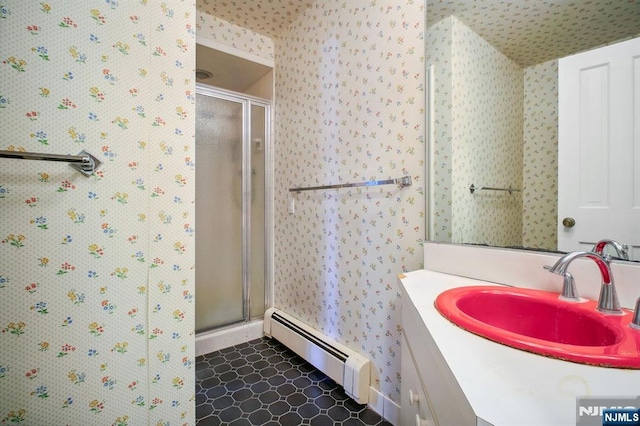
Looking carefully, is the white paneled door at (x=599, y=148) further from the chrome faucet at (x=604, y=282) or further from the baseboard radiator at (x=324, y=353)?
the baseboard radiator at (x=324, y=353)

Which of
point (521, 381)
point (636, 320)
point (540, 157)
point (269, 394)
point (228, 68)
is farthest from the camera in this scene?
point (228, 68)

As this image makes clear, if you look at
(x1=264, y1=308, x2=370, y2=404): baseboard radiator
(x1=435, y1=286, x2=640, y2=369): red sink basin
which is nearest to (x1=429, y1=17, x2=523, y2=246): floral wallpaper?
(x1=435, y1=286, x2=640, y2=369): red sink basin

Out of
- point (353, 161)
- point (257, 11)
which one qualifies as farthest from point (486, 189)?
point (257, 11)

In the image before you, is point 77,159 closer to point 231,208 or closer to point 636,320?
point 231,208

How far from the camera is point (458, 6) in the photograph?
42.6 inches

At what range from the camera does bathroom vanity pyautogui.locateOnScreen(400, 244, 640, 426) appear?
37cm

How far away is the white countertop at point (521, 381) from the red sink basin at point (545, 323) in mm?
17

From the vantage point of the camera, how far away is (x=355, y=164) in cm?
149

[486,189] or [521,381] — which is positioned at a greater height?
[486,189]

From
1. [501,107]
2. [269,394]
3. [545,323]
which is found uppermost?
[501,107]

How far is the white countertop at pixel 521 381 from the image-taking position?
13.8 inches

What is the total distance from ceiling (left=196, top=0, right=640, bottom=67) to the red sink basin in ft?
2.47

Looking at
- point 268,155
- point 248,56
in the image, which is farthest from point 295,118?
point 248,56

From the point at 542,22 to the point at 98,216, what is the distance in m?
1.62
